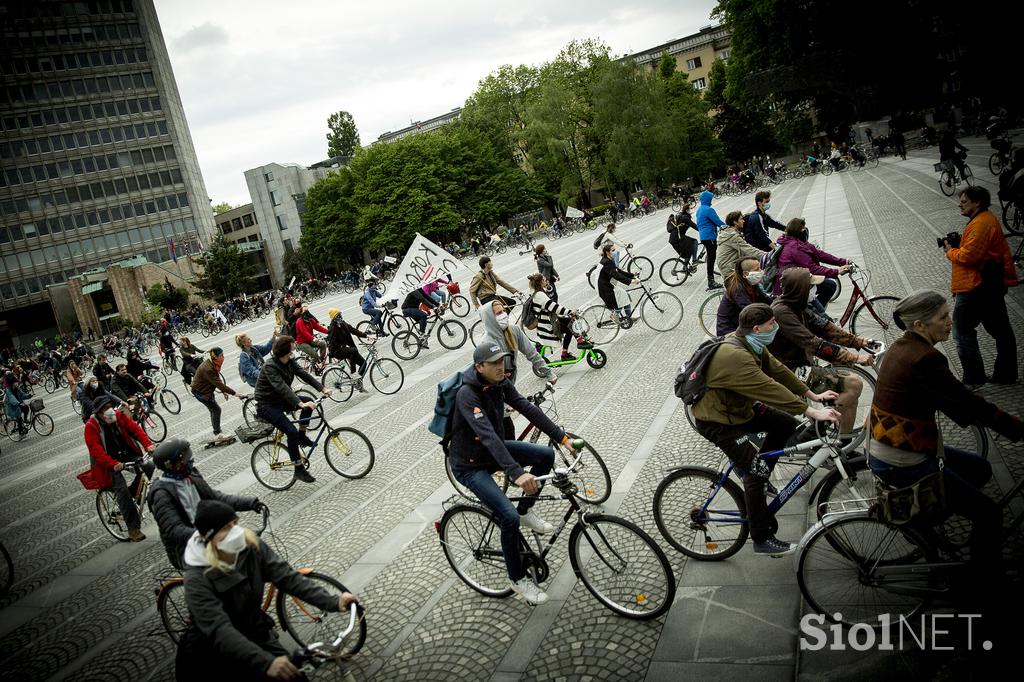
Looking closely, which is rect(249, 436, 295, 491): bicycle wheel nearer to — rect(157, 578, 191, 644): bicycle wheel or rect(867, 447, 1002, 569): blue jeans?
rect(157, 578, 191, 644): bicycle wheel

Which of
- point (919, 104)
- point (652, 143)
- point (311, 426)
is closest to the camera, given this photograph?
point (311, 426)

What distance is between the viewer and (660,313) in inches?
461

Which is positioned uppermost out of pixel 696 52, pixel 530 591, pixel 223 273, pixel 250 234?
pixel 696 52

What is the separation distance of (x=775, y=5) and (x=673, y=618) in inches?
1657

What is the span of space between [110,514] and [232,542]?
5617 mm

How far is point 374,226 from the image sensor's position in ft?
188

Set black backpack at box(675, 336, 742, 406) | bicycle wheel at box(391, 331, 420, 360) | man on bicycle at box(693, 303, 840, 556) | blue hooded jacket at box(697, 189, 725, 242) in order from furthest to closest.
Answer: bicycle wheel at box(391, 331, 420, 360)
blue hooded jacket at box(697, 189, 725, 242)
black backpack at box(675, 336, 742, 406)
man on bicycle at box(693, 303, 840, 556)

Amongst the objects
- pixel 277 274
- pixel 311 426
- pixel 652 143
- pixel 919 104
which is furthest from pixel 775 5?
pixel 277 274

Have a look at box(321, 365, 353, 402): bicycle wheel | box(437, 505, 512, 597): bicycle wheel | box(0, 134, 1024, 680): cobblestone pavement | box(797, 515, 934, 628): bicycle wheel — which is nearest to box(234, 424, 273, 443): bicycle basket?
box(0, 134, 1024, 680): cobblestone pavement

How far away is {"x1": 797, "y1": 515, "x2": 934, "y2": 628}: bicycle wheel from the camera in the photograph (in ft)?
11.1

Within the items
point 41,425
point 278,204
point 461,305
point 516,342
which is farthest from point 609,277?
point 278,204

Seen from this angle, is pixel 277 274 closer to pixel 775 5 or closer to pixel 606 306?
pixel 775 5

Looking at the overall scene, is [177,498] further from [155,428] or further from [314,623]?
[155,428]

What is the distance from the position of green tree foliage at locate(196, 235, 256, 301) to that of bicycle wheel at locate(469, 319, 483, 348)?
159 ft
